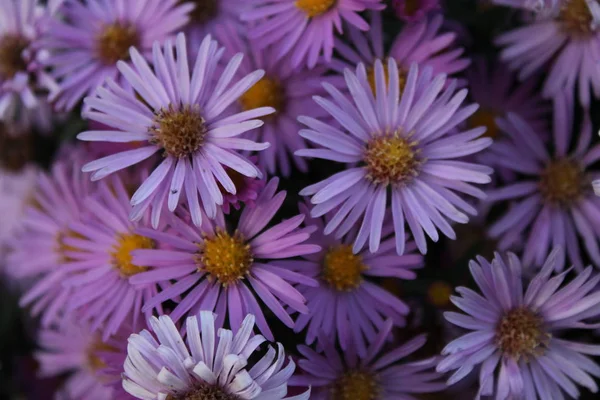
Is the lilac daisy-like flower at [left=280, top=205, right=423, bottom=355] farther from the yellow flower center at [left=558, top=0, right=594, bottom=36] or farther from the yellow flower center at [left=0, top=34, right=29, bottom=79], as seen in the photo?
the yellow flower center at [left=0, top=34, right=29, bottom=79]

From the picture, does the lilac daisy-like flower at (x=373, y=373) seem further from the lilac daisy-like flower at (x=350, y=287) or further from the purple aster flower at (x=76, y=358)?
the purple aster flower at (x=76, y=358)

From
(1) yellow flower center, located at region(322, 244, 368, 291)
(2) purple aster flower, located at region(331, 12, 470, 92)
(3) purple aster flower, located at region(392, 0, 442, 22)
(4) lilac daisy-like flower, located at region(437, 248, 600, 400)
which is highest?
(3) purple aster flower, located at region(392, 0, 442, 22)

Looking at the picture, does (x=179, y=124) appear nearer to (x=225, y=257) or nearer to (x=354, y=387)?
(x=225, y=257)

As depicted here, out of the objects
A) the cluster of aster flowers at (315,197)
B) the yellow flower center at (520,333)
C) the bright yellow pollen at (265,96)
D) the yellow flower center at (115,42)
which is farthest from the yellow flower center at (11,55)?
the yellow flower center at (520,333)

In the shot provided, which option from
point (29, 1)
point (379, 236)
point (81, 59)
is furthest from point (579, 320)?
point (29, 1)

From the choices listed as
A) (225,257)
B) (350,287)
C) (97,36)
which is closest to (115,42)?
(97,36)

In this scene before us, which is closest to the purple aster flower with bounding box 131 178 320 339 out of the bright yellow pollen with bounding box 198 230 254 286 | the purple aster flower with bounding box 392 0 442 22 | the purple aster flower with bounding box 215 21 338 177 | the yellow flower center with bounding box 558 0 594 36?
the bright yellow pollen with bounding box 198 230 254 286

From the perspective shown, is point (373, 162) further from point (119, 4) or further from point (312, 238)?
point (119, 4)
